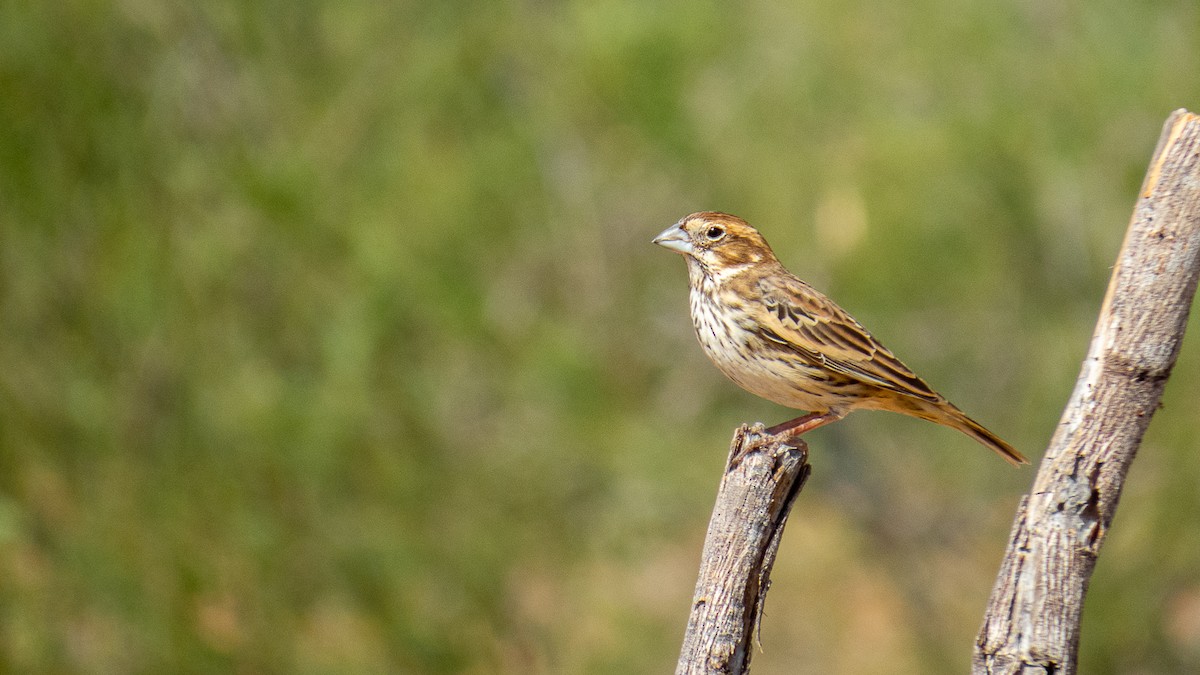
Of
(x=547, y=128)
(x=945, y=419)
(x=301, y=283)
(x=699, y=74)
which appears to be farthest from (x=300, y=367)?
(x=945, y=419)

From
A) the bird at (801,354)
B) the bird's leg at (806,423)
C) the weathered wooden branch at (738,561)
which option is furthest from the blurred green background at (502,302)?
the weathered wooden branch at (738,561)

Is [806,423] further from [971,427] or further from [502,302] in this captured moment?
[502,302]

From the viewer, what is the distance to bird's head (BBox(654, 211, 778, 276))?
4.96 metres

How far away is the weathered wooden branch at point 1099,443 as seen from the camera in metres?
2.93

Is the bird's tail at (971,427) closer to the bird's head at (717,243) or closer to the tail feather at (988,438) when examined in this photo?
the tail feather at (988,438)

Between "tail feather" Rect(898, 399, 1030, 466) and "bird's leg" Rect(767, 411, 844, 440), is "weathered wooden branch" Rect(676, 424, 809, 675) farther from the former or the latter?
"tail feather" Rect(898, 399, 1030, 466)

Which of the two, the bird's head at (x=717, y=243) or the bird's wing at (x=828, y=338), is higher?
the bird's head at (x=717, y=243)

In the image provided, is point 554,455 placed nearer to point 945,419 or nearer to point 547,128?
point 547,128

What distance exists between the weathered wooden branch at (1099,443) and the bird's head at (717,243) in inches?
81.3

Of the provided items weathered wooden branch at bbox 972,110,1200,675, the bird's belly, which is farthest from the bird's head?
weathered wooden branch at bbox 972,110,1200,675

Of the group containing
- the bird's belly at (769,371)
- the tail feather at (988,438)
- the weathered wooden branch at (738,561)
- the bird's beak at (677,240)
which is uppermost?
the bird's beak at (677,240)

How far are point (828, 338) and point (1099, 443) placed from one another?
1691mm

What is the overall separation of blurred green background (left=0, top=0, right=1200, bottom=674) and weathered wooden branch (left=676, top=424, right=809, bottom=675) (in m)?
3.47

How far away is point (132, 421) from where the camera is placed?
270 inches
